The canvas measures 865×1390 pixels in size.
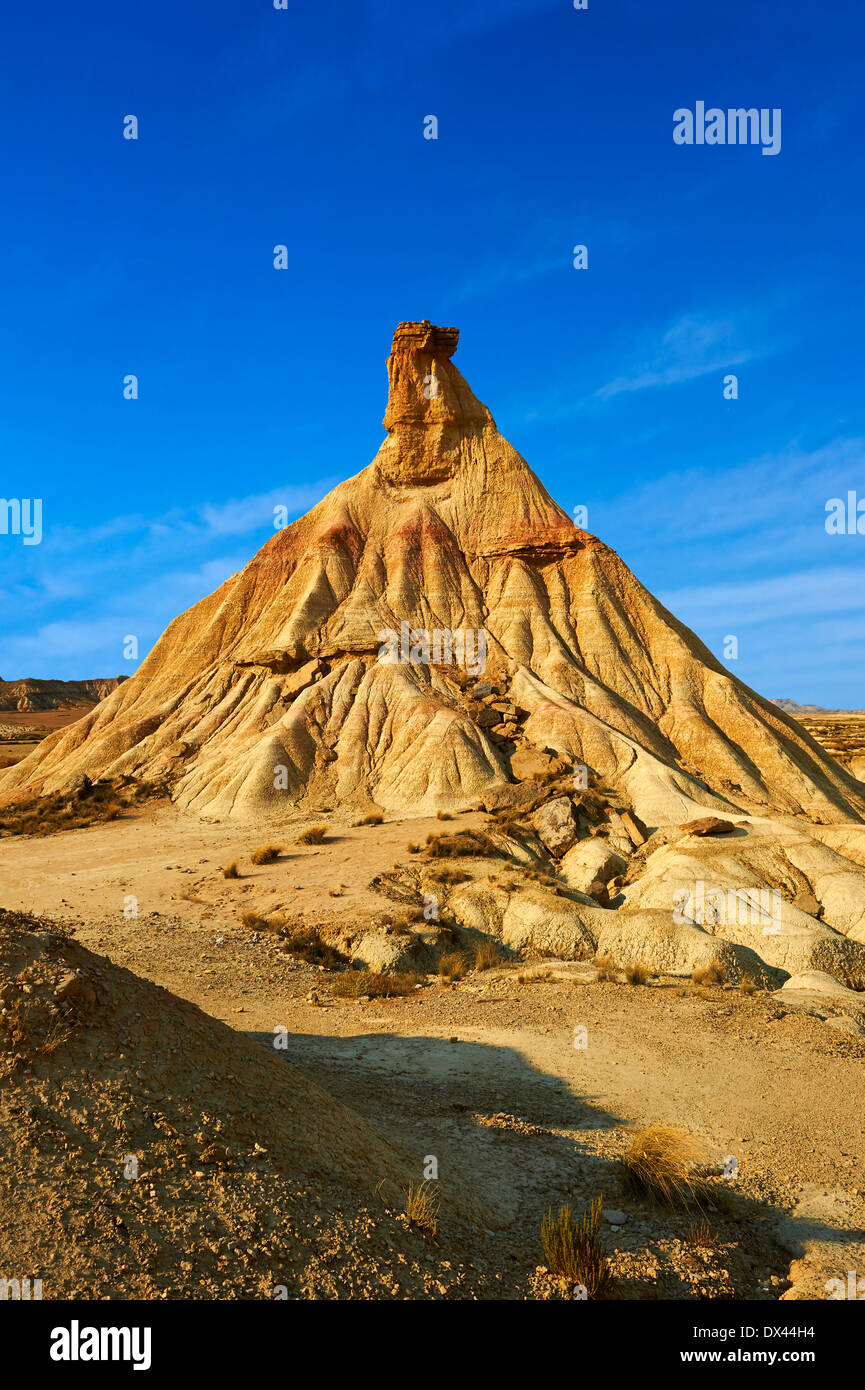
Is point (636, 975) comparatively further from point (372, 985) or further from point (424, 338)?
point (424, 338)

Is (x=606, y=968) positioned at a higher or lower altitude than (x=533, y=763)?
lower

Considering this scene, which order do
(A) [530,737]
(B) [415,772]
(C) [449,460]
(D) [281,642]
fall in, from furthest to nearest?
(C) [449,460]
(D) [281,642]
(A) [530,737]
(B) [415,772]

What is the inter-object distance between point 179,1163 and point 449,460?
43.5 metres

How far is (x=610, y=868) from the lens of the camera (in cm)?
2211

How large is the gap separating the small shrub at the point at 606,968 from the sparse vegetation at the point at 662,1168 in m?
7.48

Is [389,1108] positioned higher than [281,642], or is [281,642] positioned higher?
[281,642]

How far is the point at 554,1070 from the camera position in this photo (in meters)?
11.2

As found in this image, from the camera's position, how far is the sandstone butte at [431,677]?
1208 inches

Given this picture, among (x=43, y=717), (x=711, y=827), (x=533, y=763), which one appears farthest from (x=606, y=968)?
(x=43, y=717)

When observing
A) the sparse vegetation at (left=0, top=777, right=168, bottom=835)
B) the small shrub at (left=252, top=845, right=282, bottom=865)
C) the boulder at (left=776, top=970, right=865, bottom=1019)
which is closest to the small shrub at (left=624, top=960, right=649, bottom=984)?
the boulder at (left=776, top=970, right=865, bottom=1019)

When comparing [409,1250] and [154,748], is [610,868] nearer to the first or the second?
[409,1250]

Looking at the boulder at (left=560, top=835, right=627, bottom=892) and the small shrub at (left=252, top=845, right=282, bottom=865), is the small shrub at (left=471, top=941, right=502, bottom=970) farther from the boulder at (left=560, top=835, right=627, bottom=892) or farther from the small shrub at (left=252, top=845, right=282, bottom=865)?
the small shrub at (left=252, top=845, right=282, bottom=865)

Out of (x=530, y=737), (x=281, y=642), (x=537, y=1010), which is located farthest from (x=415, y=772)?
(x=537, y=1010)

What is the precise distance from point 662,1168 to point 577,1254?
1.96 metres
